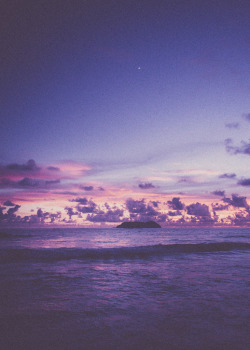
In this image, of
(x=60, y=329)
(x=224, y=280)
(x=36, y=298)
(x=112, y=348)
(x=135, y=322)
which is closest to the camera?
(x=112, y=348)

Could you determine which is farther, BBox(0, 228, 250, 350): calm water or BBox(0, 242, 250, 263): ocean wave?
BBox(0, 242, 250, 263): ocean wave

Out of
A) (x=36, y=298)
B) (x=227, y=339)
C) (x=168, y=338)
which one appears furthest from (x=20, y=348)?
(x=227, y=339)

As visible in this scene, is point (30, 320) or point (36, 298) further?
point (36, 298)

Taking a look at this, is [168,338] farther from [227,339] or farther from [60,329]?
[60,329]

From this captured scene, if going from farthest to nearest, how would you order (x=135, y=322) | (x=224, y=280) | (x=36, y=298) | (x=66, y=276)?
(x=66, y=276) < (x=224, y=280) < (x=36, y=298) < (x=135, y=322)

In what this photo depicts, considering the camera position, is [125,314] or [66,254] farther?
[66,254]

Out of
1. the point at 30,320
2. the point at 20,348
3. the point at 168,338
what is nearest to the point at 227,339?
the point at 168,338

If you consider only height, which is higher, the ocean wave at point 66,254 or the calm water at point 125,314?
the calm water at point 125,314

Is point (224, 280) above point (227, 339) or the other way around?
the other way around

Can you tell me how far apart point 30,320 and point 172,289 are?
19.5ft

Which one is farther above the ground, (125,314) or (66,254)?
(125,314)

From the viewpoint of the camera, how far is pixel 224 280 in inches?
459

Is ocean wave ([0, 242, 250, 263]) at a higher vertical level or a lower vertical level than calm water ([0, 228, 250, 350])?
lower

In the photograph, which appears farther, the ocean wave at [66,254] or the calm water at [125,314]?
the ocean wave at [66,254]
